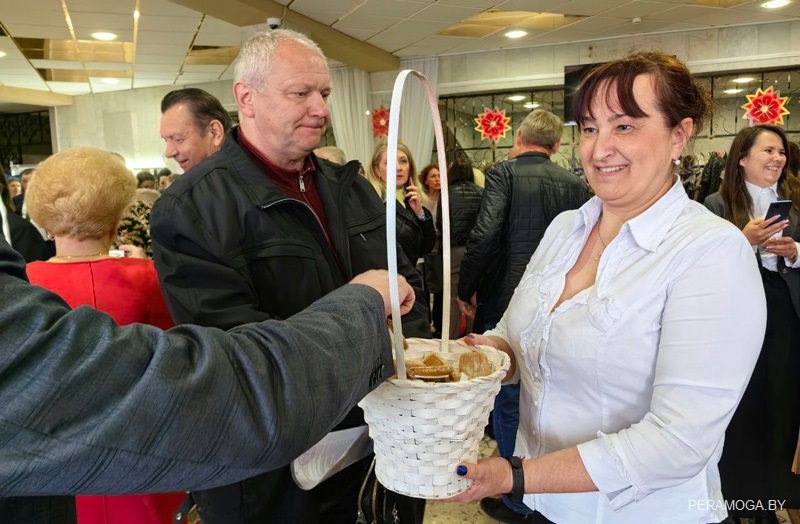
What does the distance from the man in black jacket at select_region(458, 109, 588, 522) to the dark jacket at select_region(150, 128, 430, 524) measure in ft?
6.14

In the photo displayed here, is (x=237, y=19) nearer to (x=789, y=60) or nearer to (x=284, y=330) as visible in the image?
(x=284, y=330)

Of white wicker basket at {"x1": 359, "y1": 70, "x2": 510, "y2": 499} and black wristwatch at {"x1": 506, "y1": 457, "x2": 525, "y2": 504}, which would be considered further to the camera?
black wristwatch at {"x1": 506, "y1": 457, "x2": 525, "y2": 504}

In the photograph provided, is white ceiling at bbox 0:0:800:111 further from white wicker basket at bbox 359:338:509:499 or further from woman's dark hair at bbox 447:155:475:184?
white wicker basket at bbox 359:338:509:499

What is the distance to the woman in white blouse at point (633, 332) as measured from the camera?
43.1 inches

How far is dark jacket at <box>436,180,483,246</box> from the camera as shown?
4.36 meters

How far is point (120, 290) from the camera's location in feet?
6.25

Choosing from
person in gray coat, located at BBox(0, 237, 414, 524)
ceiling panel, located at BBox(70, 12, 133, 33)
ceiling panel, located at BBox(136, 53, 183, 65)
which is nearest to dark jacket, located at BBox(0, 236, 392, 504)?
person in gray coat, located at BBox(0, 237, 414, 524)

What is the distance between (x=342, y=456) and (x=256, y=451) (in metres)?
0.62

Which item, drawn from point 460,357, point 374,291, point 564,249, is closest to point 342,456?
point 460,357

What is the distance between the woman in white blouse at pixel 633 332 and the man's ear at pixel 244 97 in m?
0.94

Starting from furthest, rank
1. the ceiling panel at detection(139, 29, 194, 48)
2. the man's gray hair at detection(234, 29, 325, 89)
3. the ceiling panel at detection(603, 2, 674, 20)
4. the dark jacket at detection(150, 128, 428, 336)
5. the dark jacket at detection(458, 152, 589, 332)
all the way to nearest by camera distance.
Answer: the ceiling panel at detection(139, 29, 194, 48) < the ceiling panel at detection(603, 2, 674, 20) < the dark jacket at detection(458, 152, 589, 332) < the man's gray hair at detection(234, 29, 325, 89) < the dark jacket at detection(150, 128, 428, 336)

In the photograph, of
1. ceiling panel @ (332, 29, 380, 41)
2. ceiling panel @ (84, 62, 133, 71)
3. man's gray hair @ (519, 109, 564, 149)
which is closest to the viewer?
man's gray hair @ (519, 109, 564, 149)

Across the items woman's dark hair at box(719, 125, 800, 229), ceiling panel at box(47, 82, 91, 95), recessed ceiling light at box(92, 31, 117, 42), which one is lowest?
woman's dark hair at box(719, 125, 800, 229)

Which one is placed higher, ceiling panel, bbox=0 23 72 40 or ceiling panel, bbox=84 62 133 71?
ceiling panel, bbox=84 62 133 71
